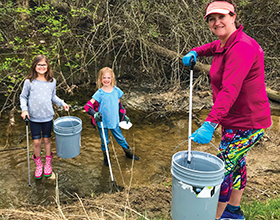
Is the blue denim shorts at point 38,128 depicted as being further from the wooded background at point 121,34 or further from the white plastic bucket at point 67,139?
the wooded background at point 121,34

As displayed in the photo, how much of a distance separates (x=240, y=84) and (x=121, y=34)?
515 cm

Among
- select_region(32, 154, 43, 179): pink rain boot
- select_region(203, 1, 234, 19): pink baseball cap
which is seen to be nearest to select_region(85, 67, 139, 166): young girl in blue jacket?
select_region(32, 154, 43, 179): pink rain boot

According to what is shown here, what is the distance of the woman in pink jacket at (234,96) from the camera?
1838 millimetres

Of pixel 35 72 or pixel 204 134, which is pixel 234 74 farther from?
pixel 35 72

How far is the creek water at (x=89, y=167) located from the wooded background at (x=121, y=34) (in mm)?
1245

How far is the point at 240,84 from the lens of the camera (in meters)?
1.84

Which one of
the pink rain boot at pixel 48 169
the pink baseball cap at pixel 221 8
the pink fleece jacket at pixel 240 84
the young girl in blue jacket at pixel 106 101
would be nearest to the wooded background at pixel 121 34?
the young girl in blue jacket at pixel 106 101

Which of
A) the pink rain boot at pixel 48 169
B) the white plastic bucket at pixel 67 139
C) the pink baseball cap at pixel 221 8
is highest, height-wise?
the pink baseball cap at pixel 221 8

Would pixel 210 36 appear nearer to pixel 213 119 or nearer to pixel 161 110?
pixel 161 110

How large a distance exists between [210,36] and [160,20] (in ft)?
4.27

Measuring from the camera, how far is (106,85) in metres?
3.60

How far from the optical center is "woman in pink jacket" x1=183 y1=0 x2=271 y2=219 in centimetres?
184

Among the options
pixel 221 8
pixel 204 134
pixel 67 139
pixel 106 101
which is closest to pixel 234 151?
pixel 204 134

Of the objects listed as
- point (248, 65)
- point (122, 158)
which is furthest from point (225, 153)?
point (122, 158)
